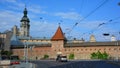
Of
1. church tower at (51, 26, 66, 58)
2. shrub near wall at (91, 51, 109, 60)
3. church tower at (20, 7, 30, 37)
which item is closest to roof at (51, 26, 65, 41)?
church tower at (51, 26, 66, 58)

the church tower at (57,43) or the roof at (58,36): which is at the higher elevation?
the roof at (58,36)

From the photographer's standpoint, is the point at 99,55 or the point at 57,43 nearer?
the point at 99,55

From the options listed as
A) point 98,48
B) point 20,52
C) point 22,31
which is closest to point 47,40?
point 22,31

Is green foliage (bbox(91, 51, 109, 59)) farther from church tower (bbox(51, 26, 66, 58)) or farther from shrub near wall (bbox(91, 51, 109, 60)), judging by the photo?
church tower (bbox(51, 26, 66, 58))

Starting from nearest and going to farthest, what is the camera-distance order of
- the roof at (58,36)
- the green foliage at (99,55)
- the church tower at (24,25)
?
the green foliage at (99,55) < the roof at (58,36) < the church tower at (24,25)

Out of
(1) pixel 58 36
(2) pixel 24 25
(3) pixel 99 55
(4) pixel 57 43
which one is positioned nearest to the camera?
(3) pixel 99 55

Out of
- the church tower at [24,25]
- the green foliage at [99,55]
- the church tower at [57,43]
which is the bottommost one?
the green foliage at [99,55]

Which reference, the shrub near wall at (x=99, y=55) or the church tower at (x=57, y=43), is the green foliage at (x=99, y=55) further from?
the church tower at (x=57, y=43)

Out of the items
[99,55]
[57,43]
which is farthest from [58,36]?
[99,55]

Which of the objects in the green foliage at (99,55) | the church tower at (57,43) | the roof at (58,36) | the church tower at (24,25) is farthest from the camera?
the church tower at (24,25)

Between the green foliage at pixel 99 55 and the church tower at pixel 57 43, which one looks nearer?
the green foliage at pixel 99 55

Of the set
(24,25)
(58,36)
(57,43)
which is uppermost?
(24,25)

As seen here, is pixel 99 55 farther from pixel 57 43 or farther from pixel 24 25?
pixel 24 25

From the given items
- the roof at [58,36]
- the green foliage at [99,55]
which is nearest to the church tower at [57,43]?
the roof at [58,36]
